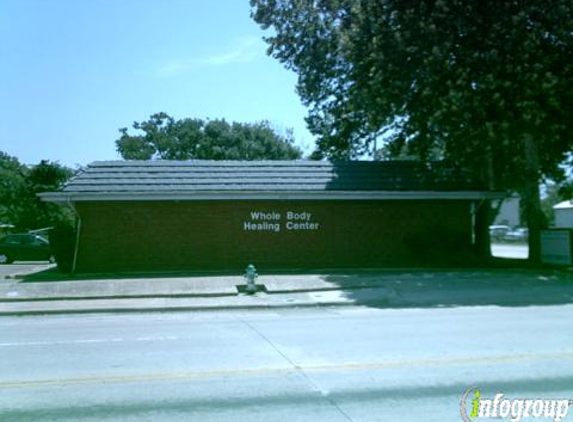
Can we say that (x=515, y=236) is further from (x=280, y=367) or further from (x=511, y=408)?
(x=511, y=408)

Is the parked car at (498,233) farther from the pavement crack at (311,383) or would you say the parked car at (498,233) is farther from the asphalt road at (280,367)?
the pavement crack at (311,383)

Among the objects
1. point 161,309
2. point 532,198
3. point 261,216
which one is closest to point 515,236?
point 532,198

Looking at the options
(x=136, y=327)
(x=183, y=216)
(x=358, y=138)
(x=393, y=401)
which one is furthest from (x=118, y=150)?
(x=393, y=401)

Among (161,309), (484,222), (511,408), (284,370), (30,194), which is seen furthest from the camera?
(30,194)

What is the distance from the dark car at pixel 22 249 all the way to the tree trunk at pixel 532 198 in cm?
2230

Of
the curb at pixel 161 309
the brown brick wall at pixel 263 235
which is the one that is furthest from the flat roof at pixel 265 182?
the curb at pixel 161 309

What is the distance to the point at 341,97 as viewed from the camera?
28781 mm

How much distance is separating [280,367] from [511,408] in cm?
305

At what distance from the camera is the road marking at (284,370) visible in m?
7.66

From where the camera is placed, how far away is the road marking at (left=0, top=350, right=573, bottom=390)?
766 centimetres

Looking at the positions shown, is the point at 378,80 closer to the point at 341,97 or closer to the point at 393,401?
the point at 341,97

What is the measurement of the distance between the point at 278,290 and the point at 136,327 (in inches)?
230

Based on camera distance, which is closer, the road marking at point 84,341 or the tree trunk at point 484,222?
the road marking at point 84,341

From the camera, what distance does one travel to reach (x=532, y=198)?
23.1 meters
